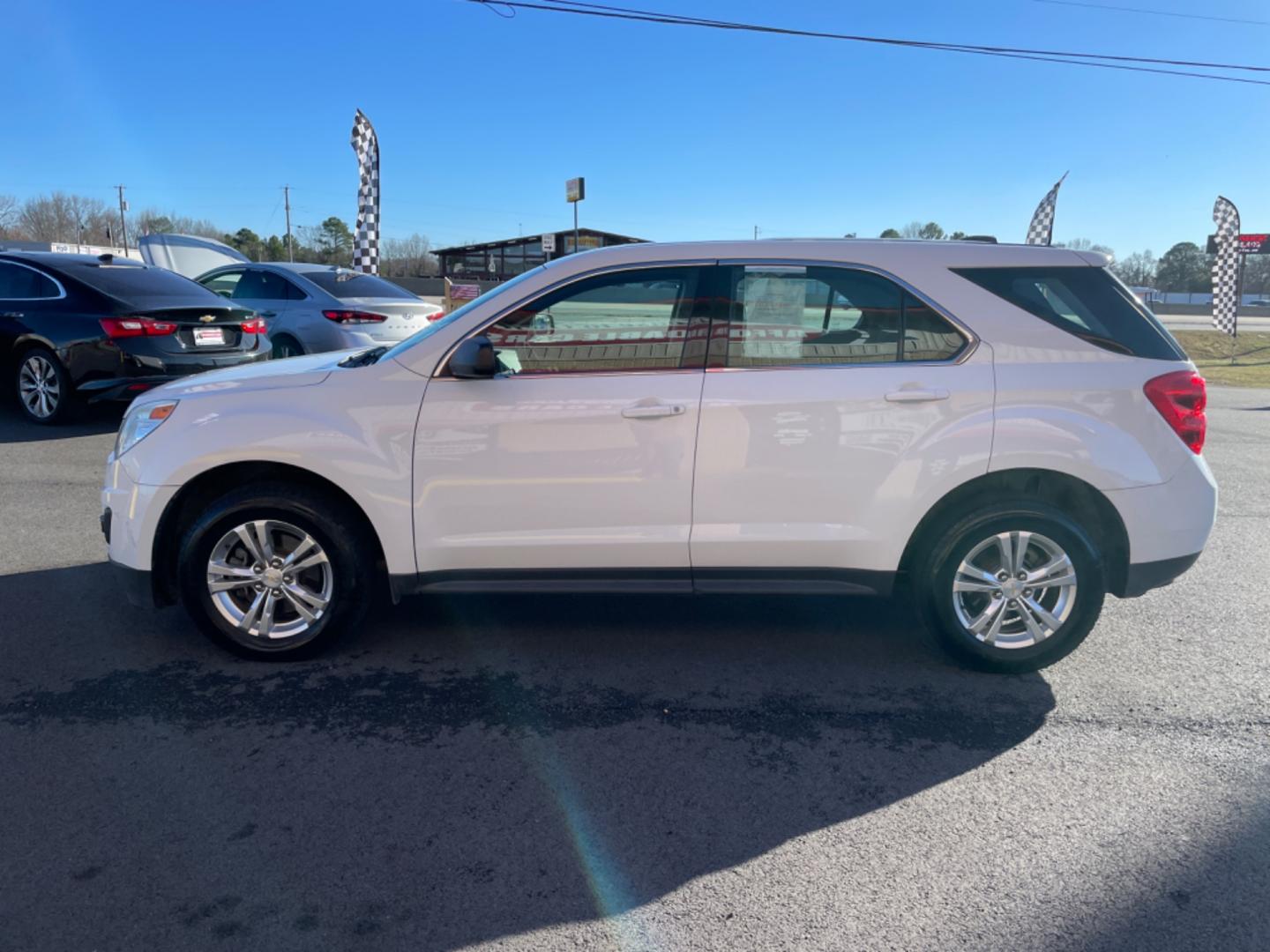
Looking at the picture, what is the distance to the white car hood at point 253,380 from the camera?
3947 mm

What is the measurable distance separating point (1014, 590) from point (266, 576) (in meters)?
3.22

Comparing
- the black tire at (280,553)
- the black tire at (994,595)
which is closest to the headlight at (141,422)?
the black tire at (280,553)

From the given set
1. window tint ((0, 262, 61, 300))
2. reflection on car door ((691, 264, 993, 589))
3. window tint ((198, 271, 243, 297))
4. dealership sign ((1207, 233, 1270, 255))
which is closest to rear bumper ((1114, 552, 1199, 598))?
reflection on car door ((691, 264, 993, 589))

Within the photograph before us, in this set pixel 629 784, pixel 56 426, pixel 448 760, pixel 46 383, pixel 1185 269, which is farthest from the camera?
pixel 1185 269

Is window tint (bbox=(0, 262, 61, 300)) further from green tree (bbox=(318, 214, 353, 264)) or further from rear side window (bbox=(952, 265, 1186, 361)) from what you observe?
green tree (bbox=(318, 214, 353, 264))

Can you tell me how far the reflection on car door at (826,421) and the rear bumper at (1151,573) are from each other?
84 cm

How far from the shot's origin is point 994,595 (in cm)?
394

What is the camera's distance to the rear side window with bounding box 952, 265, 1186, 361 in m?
3.87

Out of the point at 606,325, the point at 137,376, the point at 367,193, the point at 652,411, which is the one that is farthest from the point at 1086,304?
the point at 367,193

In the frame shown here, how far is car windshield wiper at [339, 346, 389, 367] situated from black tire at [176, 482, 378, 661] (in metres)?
0.60

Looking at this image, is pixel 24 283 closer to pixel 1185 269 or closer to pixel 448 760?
pixel 448 760

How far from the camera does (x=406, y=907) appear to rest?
251 centimetres

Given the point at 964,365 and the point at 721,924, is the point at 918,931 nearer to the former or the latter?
the point at 721,924

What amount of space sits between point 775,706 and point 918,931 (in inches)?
51.9
